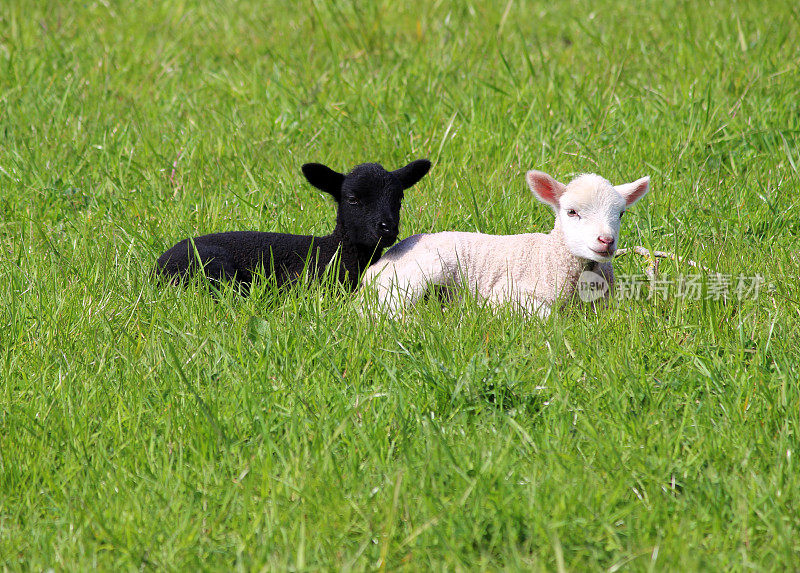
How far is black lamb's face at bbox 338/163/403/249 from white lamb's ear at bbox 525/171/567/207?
0.69 metres

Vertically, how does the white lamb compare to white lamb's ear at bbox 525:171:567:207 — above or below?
below

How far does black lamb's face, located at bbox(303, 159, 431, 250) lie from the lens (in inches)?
167

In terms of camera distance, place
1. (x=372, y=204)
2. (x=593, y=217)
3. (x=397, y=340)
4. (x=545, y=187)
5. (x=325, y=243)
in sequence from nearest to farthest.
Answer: (x=397, y=340)
(x=593, y=217)
(x=545, y=187)
(x=372, y=204)
(x=325, y=243)

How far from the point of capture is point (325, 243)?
456 centimetres

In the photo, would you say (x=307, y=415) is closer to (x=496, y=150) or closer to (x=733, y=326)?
(x=733, y=326)

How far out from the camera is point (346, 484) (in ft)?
9.46

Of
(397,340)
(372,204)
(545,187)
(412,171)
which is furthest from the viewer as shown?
(412,171)

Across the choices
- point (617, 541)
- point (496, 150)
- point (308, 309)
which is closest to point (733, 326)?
point (617, 541)

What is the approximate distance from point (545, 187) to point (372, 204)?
0.87 m

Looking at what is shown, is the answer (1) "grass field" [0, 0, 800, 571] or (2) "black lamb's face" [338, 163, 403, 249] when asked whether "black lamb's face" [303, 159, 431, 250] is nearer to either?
(2) "black lamb's face" [338, 163, 403, 249]

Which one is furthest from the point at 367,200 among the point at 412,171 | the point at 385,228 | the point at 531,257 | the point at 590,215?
the point at 590,215
